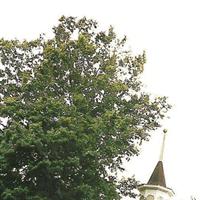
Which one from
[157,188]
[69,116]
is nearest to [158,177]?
[157,188]

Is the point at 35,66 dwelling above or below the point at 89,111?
above

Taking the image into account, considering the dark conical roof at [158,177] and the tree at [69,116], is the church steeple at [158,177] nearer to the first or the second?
the dark conical roof at [158,177]

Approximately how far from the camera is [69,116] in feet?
85.0

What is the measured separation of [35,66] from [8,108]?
3.57 m

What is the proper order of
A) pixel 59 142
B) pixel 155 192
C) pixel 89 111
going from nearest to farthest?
1. pixel 59 142
2. pixel 89 111
3. pixel 155 192

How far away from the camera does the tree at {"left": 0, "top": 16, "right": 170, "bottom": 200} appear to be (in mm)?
25078

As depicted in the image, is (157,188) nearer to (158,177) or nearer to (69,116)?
(158,177)

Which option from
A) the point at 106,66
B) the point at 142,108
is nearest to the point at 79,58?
the point at 106,66

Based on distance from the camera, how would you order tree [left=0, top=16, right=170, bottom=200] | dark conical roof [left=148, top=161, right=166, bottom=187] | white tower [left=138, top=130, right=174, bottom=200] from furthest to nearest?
dark conical roof [left=148, top=161, right=166, bottom=187] < white tower [left=138, top=130, right=174, bottom=200] < tree [left=0, top=16, right=170, bottom=200]

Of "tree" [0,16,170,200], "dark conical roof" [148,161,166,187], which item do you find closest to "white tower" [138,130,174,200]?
"dark conical roof" [148,161,166,187]

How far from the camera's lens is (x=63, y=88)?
93.2 ft

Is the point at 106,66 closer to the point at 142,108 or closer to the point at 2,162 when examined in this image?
the point at 142,108

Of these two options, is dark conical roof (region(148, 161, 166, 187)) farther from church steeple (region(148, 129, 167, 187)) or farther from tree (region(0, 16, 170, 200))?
tree (region(0, 16, 170, 200))

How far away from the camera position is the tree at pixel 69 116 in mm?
25078
